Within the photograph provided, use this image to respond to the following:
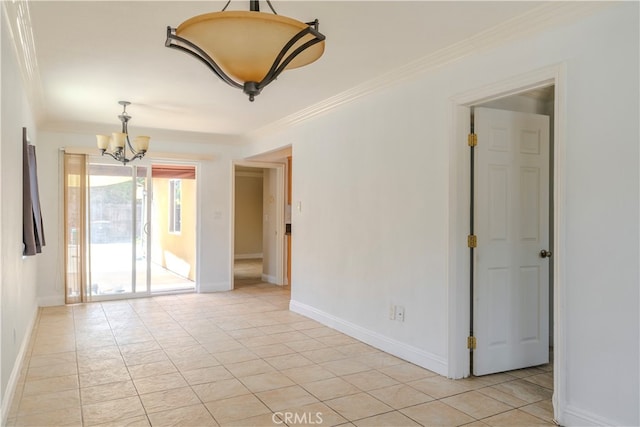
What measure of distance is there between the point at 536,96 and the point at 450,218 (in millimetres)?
1544

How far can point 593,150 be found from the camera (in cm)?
246

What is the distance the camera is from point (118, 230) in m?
6.49

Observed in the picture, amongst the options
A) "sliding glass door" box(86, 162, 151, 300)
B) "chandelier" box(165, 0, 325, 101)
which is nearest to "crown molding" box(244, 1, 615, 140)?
"chandelier" box(165, 0, 325, 101)

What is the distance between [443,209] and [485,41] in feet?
3.98

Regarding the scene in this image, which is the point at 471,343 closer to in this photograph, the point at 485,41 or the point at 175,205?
the point at 485,41

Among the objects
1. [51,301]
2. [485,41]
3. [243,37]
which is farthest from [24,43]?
[51,301]

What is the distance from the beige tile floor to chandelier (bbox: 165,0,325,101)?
205cm

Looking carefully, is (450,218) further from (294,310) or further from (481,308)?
(294,310)

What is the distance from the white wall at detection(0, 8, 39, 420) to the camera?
265cm

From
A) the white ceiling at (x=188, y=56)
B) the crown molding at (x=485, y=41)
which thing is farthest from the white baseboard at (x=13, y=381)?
the crown molding at (x=485, y=41)

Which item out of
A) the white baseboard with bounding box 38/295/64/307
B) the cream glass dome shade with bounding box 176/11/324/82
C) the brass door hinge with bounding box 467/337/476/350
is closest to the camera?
the cream glass dome shade with bounding box 176/11/324/82

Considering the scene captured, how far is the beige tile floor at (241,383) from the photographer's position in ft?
8.95

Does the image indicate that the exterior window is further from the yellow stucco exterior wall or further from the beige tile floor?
the beige tile floor

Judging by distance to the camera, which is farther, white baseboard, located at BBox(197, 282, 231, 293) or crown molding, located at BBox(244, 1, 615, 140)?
white baseboard, located at BBox(197, 282, 231, 293)
